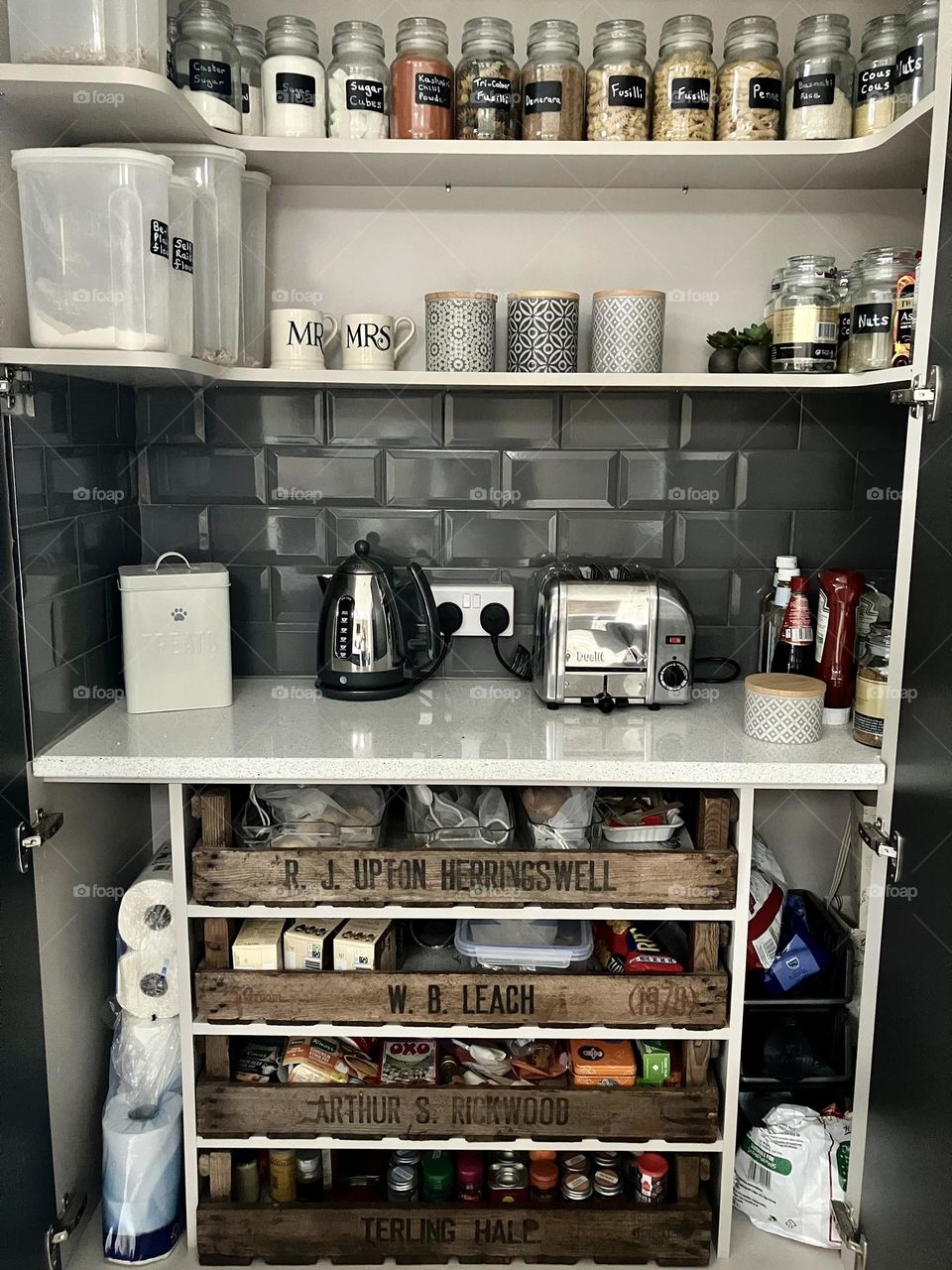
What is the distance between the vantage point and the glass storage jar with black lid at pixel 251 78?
1882mm

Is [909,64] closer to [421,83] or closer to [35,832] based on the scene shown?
[421,83]

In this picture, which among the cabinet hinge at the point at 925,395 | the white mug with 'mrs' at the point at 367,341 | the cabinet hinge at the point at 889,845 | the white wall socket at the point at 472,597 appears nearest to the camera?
the cabinet hinge at the point at 925,395

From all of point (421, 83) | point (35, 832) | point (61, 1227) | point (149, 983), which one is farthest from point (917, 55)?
point (61, 1227)

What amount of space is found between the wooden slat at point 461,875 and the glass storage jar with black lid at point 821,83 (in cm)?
124

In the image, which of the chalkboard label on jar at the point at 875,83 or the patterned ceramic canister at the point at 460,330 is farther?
the patterned ceramic canister at the point at 460,330

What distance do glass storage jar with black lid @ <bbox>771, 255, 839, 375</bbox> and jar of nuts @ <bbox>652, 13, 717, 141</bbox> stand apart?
30 centimetres

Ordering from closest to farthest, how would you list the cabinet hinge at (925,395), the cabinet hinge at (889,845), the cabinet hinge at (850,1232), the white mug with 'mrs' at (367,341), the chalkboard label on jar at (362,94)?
1. the cabinet hinge at (925,395)
2. the cabinet hinge at (889,845)
3. the cabinet hinge at (850,1232)
4. the chalkboard label on jar at (362,94)
5. the white mug with 'mrs' at (367,341)

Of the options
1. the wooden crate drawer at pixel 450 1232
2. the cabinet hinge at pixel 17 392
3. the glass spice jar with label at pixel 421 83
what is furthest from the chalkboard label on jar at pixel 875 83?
the wooden crate drawer at pixel 450 1232

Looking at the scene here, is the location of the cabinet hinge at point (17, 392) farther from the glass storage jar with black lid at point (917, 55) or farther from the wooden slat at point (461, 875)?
the glass storage jar with black lid at point (917, 55)

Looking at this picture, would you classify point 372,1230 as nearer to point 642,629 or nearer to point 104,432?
point 642,629

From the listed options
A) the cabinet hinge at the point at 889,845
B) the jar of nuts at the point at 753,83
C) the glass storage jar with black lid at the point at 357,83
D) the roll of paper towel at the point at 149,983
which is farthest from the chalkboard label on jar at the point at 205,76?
the cabinet hinge at the point at 889,845

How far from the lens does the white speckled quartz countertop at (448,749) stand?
1.70m

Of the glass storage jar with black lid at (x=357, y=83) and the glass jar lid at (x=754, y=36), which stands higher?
the glass jar lid at (x=754, y=36)

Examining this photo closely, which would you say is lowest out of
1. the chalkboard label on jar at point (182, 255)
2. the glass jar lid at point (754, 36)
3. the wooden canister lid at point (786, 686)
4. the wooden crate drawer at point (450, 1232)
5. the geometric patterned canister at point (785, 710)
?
the wooden crate drawer at point (450, 1232)
